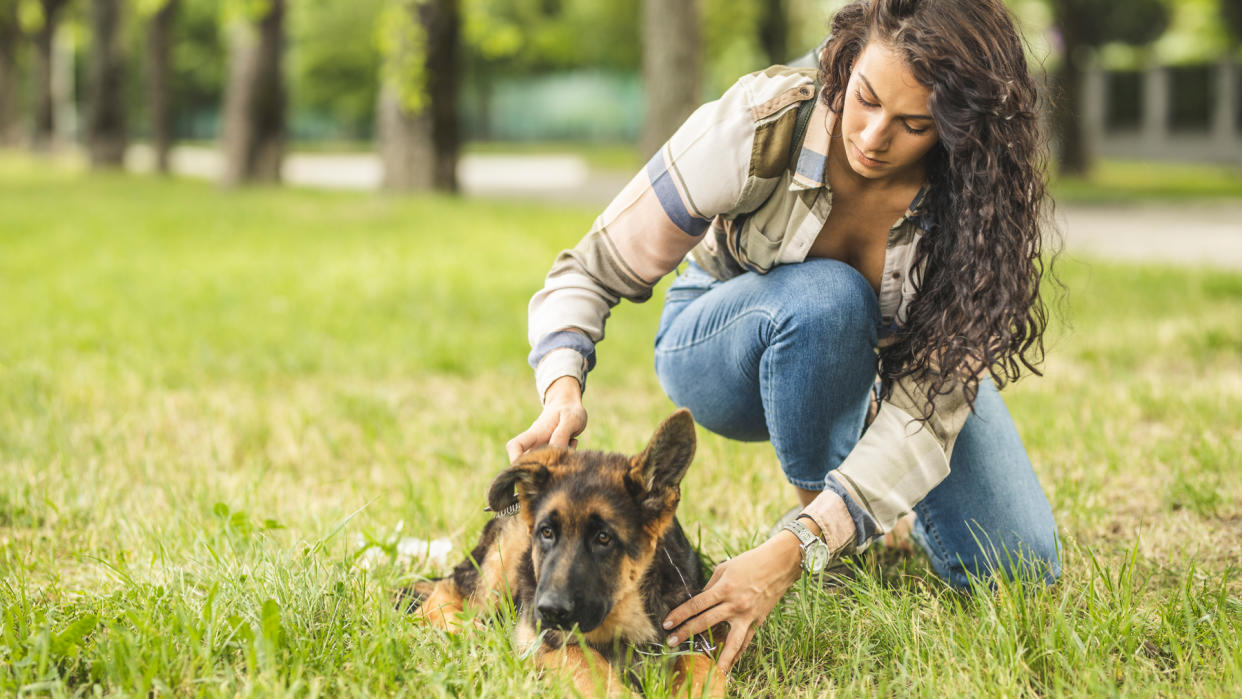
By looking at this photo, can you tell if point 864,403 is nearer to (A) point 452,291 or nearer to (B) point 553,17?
(A) point 452,291

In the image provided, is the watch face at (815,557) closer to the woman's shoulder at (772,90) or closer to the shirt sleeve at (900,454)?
the shirt sleeve at (900,454)

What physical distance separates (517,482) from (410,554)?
0.85m

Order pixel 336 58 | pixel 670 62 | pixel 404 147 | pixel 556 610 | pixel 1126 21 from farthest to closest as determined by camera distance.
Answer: pixel 336 58 → pixel 1126 21 → pixel 404 147 → pixel 670 62 → pixel 556 610

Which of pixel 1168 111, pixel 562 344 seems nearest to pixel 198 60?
pixel 1168 111

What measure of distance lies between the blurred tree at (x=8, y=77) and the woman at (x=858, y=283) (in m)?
45.2

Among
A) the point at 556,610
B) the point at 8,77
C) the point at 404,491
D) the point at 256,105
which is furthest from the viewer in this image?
the point at 8,77

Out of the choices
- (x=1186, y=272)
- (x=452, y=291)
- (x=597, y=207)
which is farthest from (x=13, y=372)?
(x=597, y=207)

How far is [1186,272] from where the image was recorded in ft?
31.8

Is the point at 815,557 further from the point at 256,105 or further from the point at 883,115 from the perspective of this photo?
the point at 256,105

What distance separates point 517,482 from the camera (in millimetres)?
2672

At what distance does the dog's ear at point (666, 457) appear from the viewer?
2.52m

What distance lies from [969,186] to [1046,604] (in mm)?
1091

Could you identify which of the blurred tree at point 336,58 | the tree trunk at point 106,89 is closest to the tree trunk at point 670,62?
the tree trunk at point 106,89

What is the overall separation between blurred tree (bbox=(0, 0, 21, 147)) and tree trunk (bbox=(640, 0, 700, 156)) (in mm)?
37021
